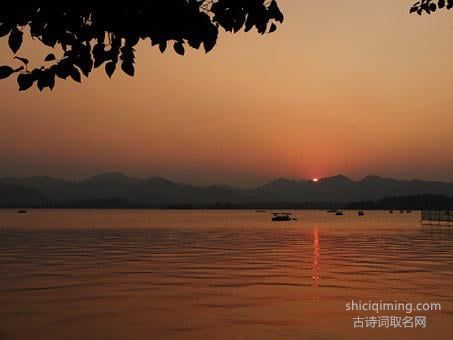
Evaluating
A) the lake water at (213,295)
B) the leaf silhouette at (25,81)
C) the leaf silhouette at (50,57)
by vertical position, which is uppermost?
the leaf silhouette at (50,57)

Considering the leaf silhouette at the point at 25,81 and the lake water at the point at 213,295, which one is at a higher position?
the leaf silhouette at the point at 25,81

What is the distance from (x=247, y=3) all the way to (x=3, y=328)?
16569 millimetres

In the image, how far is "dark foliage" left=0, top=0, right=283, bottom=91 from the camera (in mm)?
5840

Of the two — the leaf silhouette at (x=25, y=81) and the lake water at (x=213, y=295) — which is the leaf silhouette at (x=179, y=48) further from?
the lake water at (x=213, y=295)

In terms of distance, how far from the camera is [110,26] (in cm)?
615

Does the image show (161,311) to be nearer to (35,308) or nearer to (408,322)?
(35,308)

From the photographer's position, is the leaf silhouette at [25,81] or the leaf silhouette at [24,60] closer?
the leaf silhouette at [24,60]

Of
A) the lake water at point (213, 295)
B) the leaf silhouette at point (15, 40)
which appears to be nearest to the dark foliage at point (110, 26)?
the leaf silhouette at point (15, 40)

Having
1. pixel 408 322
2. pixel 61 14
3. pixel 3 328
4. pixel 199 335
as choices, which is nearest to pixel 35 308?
pixel 3 328

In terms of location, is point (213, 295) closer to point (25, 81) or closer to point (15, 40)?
point (25, 81)

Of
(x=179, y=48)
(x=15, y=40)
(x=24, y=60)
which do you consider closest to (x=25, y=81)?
(x=24, y=60)

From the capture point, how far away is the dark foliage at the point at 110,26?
5.84 m

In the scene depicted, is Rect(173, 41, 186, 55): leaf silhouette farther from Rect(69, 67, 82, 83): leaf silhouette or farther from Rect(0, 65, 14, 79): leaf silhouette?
Rect(0, 65, 14, 79): leaf silhouette

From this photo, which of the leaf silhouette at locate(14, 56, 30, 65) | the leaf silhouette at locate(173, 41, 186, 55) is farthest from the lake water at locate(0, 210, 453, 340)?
the leaf silhouette at locate(14, 56, 30, 65)
